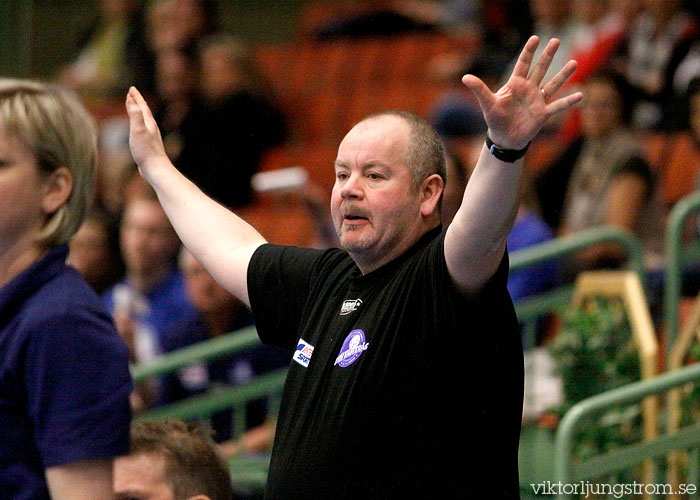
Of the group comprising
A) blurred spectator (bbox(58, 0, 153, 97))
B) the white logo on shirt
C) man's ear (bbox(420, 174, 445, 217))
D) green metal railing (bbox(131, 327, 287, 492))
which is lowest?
green metal railing (bbox(131, 327, 287, 492))

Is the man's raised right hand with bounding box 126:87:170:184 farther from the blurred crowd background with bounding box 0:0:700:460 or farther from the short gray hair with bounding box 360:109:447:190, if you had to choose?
the blurred crowd background with bounding box 0:0:700:460

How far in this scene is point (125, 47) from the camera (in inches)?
368

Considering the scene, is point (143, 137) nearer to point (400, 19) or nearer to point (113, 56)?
point (400, 19)

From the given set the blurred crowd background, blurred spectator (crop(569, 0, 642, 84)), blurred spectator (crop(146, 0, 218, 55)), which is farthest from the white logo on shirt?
blurred spectator (crop(146, 0, 218, 55))

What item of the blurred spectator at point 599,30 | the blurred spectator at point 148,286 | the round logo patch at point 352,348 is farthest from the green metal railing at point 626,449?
the blurred spectator at point 599,30

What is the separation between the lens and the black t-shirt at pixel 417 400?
225cm

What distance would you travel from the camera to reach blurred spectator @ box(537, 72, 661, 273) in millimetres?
5602

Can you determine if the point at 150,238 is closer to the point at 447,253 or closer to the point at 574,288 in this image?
the point at 574,288

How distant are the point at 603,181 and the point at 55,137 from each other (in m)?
3.91

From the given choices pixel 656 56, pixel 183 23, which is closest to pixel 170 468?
pixel 656 56

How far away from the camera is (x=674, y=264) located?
4.90 meters

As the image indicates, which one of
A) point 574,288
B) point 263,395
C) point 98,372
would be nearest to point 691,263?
point 574,288

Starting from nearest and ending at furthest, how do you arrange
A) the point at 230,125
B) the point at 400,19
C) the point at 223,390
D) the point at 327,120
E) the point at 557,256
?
the point at 557,256
the point at 223,390
the point at 230,125
the point at 327,120
the point at 400,19

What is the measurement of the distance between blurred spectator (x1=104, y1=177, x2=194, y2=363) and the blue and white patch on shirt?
10.2ft
